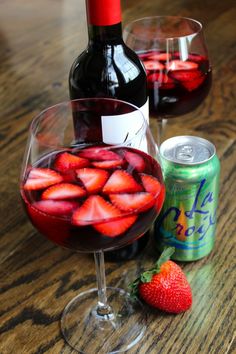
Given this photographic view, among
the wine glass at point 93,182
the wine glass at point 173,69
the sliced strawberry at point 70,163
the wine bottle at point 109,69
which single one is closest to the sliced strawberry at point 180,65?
the wine glass at point 173,69

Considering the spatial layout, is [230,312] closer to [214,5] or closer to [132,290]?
[132,290]

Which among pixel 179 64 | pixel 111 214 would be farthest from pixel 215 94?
pixel 111 214

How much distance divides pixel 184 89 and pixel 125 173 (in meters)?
0.36

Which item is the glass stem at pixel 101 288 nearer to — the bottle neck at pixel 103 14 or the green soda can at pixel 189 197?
the green soda can at pixel 189 197

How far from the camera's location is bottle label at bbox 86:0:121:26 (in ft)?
2.52

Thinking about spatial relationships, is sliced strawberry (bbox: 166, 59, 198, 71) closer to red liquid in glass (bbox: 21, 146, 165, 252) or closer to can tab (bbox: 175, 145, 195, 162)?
can tab (bbox: 175, 145, 195, 162)

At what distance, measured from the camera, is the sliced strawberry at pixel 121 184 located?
684mm

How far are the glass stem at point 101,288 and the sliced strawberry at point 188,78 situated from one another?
379mm

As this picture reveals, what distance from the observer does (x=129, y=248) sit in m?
0.93

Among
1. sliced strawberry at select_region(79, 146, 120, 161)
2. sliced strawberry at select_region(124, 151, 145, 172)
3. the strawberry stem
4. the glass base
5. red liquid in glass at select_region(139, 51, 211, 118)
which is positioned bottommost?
the glass base

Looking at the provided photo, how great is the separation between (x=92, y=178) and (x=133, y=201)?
0.06m

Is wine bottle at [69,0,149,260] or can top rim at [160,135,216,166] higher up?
wine bottle at [69,0,149,260]

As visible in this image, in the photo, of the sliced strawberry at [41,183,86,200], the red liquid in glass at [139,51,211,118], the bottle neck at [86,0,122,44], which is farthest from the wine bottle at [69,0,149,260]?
the sliced strawberry at [41,183,86,200]

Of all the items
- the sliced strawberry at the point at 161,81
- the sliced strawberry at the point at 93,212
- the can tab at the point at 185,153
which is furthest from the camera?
the sliced strawberry at the point at 161,81
